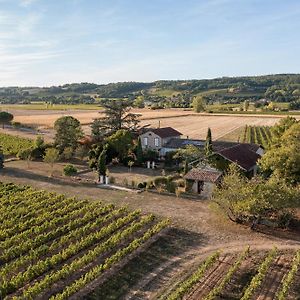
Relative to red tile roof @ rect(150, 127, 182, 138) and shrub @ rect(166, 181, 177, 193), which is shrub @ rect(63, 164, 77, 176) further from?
red tile roof @ rect(150, 127, 182, 138)

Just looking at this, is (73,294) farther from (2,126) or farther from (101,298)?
(2,126)

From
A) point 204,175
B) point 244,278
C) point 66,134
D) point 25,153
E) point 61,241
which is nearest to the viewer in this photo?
point 244,278

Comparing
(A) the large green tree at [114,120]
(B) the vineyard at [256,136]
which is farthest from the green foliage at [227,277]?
(B) the vineyard at [256,136]

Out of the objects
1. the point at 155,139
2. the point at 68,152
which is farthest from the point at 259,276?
the point at 68,152

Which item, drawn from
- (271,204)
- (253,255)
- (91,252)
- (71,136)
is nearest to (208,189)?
(271,204)

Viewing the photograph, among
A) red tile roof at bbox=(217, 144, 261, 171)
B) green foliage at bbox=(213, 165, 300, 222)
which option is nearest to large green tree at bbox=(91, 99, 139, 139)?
red tile roof at bbox=(217, 144, 261, 171)

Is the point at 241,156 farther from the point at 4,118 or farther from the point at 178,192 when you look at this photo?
the point at 4,118
